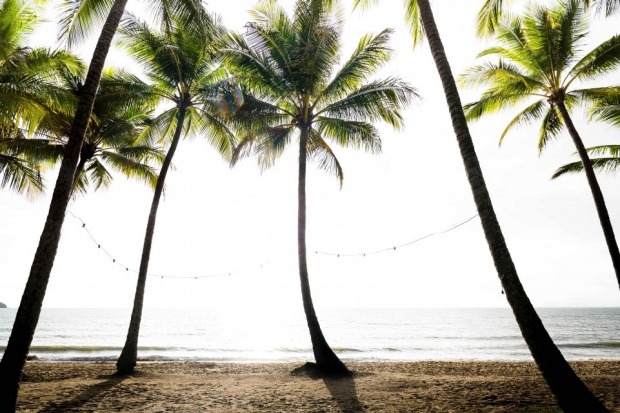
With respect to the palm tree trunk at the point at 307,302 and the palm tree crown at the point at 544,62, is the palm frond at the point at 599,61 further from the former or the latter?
the palm tree trunk at the point at 307,302

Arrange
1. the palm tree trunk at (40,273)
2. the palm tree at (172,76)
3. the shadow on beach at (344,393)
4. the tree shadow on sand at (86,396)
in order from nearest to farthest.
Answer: the palm tree trunk at (40,273), the tree shadow on sand at (86,396), the shadow on beach at (344,393), the palm tree at (172,76)

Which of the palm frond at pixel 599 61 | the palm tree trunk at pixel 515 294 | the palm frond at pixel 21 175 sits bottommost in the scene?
the palm tree trunk at pixel 515 294

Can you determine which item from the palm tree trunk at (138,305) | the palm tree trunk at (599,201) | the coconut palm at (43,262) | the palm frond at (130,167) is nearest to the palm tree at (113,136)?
the palm frond at (130,167)

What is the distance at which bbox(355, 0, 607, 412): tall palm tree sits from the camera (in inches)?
170

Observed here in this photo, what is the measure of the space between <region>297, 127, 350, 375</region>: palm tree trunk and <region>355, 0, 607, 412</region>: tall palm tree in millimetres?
5253

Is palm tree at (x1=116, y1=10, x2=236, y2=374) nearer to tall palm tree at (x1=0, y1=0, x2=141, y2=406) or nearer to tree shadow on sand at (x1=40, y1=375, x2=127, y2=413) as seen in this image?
tree shadow on sand at (x1=40, y1=375, x2=127, y2=413)

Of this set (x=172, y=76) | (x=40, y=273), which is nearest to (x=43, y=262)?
(x=40, y=273)

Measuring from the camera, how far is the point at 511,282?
15.8 ft

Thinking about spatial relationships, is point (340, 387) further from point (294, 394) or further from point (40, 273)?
point (40, 273)

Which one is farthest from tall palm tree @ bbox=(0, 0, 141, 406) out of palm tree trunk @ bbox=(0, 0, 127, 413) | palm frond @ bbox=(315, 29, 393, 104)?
palm frond @ bbox=(315, 29, 393, 104)

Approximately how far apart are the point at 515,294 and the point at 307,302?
6.12 m

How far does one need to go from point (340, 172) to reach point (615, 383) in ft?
29.6

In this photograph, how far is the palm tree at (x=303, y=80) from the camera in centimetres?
1080

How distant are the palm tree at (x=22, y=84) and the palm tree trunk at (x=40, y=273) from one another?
1.98 metres
